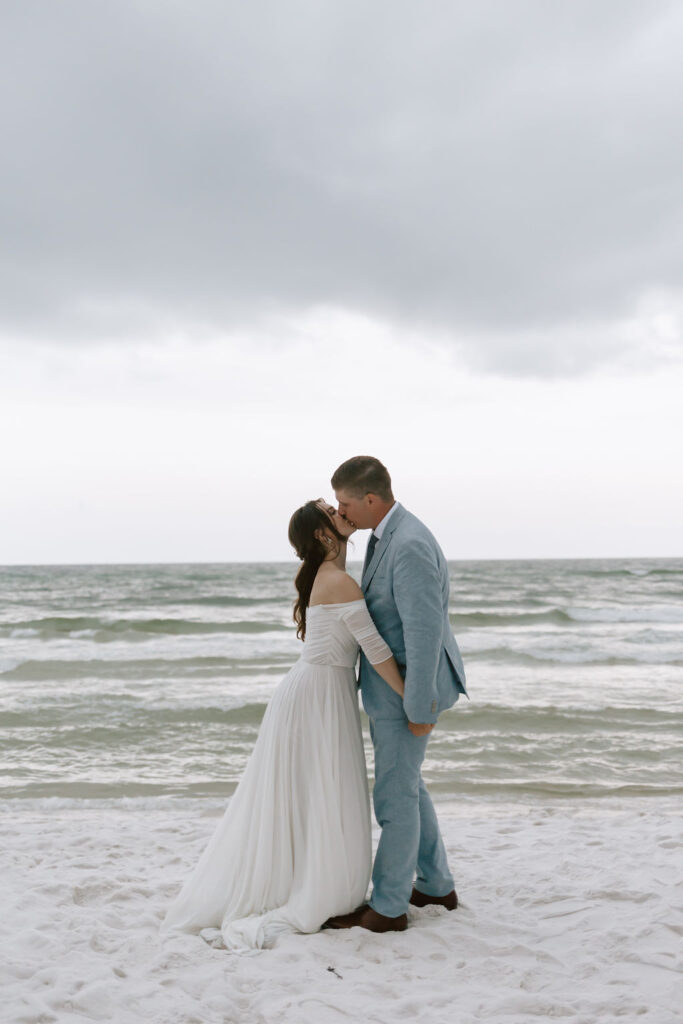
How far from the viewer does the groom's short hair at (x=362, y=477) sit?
348 cm

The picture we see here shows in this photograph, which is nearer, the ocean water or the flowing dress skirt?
the flowing dress skirt

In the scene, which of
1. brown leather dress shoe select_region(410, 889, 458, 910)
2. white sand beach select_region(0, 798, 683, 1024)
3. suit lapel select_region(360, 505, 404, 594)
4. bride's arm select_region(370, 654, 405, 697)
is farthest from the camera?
brown leather dress shoe select_region(410, 889, 458, 910)

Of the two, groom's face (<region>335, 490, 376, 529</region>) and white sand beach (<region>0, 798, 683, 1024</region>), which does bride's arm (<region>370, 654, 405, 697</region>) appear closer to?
groom's face (<region>335, 490, 376, 529</region>)

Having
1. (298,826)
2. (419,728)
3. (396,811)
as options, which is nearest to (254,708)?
(298,826)

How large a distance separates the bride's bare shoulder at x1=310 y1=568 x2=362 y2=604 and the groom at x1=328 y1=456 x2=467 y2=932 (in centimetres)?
13

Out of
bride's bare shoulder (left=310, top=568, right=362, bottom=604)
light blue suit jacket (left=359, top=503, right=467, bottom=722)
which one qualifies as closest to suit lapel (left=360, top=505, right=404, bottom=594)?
light blue suit jacket (left=359, top=503, right=467, bottom=722)

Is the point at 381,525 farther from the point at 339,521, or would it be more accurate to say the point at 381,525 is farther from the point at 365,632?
the point at 365,632

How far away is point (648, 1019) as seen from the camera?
2730 millimetres

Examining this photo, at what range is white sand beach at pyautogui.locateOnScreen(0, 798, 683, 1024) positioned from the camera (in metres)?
2.82

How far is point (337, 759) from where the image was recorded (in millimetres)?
3510

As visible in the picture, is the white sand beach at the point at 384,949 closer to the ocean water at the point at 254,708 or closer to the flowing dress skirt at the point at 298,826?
the flowing dress skirt at the point at 298,826

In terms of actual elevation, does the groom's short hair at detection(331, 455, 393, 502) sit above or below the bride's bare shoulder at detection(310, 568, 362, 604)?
above

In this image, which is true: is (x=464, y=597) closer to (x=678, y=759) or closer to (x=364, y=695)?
(x=678, y=759)

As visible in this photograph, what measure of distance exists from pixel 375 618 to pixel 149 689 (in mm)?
8637
